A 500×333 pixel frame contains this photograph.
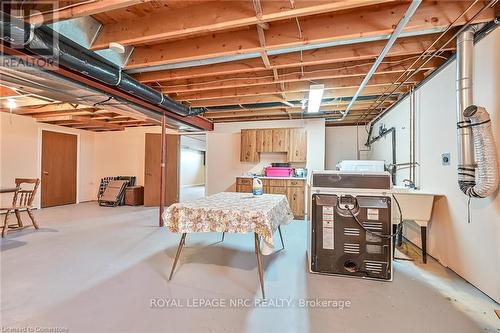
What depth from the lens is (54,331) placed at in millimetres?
1609

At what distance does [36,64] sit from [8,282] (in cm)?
217

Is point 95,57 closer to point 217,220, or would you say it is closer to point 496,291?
point 217,220

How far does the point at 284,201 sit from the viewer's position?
3018mm

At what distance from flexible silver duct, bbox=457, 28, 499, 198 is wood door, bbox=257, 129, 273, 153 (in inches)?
146

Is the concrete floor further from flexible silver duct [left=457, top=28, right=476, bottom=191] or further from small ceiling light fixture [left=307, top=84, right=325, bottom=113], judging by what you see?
small ceiling light fixture [left=307, top=84, right=325, bottom=113]

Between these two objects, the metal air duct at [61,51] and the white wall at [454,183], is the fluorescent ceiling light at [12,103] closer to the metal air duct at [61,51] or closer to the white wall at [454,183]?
the metal air duct at [61,51]

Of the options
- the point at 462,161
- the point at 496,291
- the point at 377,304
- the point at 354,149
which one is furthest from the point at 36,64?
the point at 354,149

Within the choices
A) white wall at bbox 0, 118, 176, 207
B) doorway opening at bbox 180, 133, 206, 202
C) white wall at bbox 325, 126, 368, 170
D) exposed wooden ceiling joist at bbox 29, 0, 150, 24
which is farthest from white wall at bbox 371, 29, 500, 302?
doorway opening at bbox 180, 133, 206, 202

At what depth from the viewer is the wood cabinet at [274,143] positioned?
5.48 metres

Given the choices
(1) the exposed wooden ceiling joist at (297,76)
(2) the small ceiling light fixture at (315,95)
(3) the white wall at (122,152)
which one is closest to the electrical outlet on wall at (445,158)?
(1) the exposed wooden ceiling joist at (297,76)

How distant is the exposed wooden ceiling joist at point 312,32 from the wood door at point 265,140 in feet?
10.5

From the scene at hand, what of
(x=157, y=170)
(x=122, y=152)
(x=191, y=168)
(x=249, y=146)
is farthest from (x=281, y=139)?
(x=191, y=168)

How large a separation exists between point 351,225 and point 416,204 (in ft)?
3.74

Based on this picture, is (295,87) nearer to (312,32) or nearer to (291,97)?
(291,97)
